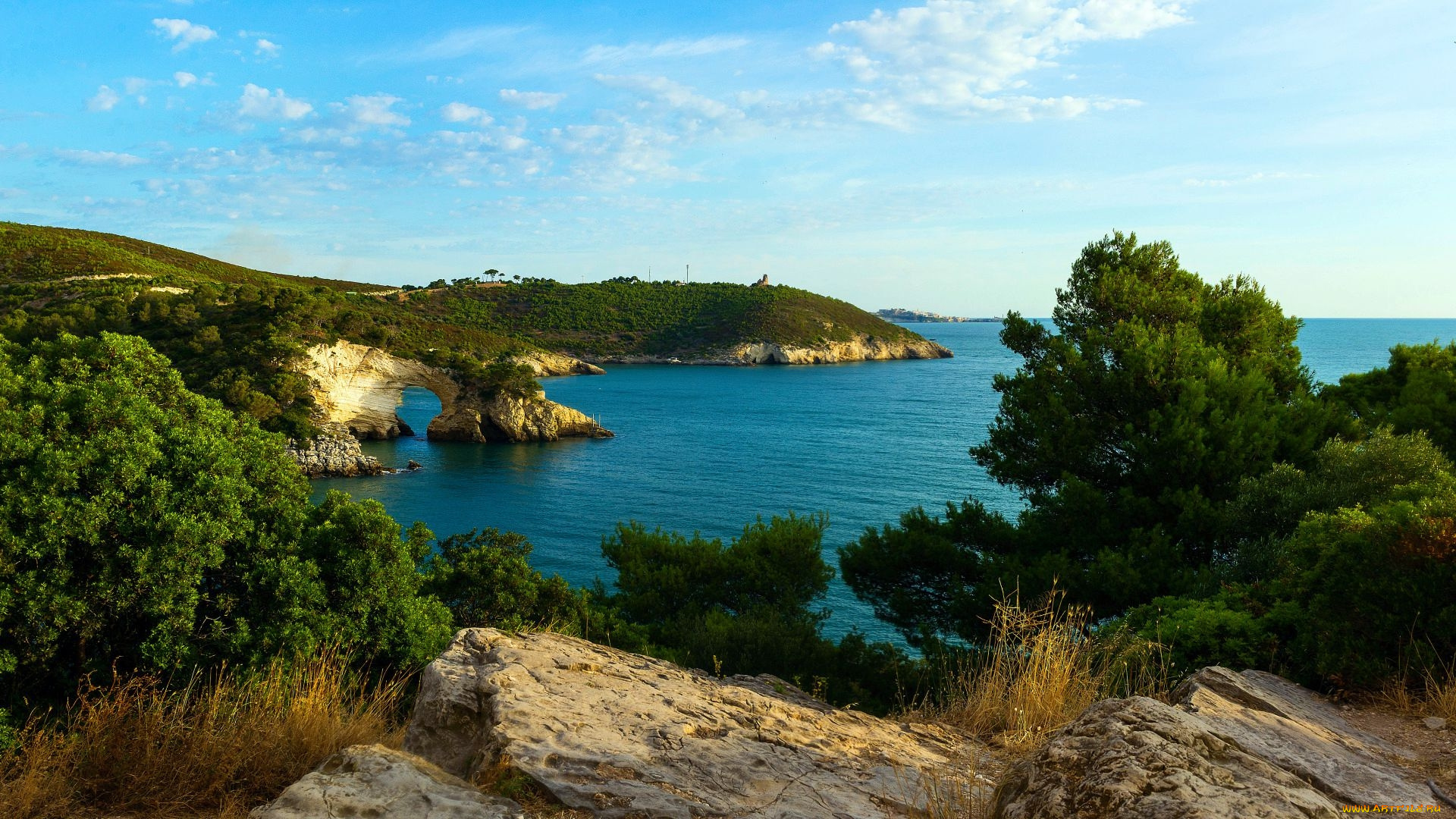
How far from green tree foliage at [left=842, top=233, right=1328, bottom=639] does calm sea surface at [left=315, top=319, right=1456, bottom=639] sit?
8029mm

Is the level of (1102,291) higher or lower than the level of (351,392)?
higher

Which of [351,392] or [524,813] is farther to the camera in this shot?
[351,392]

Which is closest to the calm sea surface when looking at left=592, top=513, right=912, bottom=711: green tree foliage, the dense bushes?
left=592, top=513, right=912, bottom=711: green tree foliage

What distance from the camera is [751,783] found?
4488mm

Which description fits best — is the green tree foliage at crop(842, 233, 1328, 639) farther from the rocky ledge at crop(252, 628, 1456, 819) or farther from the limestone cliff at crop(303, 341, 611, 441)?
the limestone cliff at crop(303, 341, 611, 441)

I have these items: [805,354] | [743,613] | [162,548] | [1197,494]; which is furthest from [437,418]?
[805,354]

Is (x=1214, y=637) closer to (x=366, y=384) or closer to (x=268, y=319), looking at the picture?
(x=268, y=319)

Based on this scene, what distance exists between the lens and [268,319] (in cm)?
5150

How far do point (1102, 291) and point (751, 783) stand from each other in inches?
676

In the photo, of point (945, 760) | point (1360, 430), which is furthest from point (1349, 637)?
point (1360, 430)

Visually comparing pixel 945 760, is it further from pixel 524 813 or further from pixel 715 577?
pixel 715 577

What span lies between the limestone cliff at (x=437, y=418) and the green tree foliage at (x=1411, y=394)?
48.9 meters

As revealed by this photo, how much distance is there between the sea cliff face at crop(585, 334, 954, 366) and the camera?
131500 millimetres

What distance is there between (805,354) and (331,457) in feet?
321
